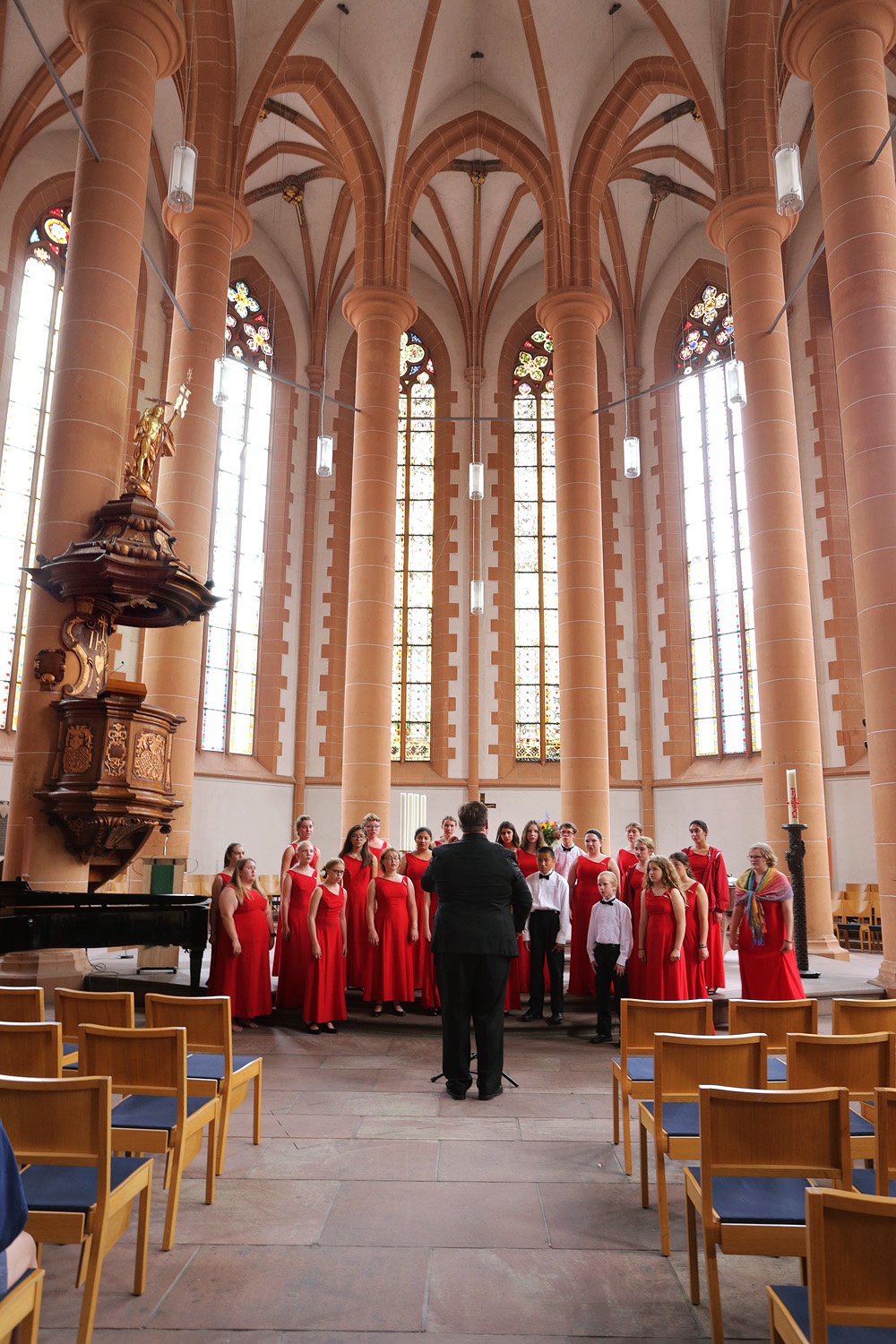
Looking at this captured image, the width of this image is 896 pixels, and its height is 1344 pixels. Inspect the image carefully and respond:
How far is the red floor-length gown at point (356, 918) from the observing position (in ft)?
25.6

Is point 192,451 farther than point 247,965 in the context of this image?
Yes

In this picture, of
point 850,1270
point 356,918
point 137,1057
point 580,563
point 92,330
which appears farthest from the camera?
point 580,563

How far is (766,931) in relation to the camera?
268 inches

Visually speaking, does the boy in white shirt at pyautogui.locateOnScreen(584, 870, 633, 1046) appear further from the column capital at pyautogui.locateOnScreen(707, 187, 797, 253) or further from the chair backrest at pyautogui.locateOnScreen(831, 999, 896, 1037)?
the column capital at pyautogui.locateOnScreen(707, 187, 797, 253)

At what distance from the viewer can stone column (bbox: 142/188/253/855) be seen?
35.6 feet

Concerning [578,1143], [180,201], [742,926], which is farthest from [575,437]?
[578,1143]

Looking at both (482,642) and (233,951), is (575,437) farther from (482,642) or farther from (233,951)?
(233,951)

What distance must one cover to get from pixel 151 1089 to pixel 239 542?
585 inches

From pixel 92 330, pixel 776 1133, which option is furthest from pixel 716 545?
pixel 776 1133

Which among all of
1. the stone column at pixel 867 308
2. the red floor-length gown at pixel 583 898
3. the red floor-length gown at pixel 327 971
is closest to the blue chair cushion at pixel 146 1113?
the red floor-length gown at pixel 327 971

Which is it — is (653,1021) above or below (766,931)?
below

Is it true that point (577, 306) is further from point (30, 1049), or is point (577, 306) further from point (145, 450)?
point (30, 1049)

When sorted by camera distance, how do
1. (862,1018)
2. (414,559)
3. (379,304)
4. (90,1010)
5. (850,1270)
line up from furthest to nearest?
(414,559) → (379,304) → (862,1018) → (90,1010) → (850,1270)

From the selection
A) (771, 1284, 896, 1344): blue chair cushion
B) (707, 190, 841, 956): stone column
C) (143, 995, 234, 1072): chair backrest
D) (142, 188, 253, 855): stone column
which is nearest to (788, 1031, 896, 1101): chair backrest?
(771, 1284, 896, 1344): blue chair cushion
